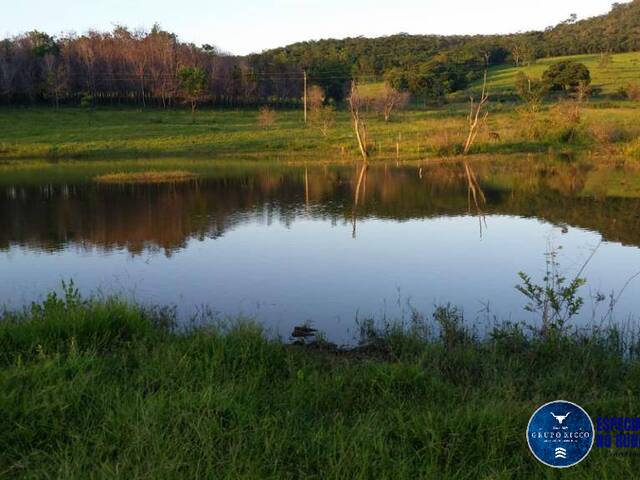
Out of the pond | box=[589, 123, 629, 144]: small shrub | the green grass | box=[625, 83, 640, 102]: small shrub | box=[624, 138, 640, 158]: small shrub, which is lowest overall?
the pond

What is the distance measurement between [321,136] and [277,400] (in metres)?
38.0

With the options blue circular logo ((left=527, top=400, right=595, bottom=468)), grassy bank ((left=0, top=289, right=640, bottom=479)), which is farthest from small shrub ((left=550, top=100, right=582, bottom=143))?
blue circular logo ((left=527, top=400, right=595, bottom=468))

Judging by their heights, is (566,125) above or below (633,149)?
above

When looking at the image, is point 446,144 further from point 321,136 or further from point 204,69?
point 204,69

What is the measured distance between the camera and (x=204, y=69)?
70.6 metres

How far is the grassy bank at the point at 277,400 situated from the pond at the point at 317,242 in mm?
1815

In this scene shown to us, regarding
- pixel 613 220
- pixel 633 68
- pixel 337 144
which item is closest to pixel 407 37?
pixel 633 68

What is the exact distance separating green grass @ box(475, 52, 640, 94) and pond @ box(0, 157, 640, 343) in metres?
39.0

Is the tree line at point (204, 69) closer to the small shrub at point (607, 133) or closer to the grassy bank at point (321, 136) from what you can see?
the grassy bank at point (321, 136)

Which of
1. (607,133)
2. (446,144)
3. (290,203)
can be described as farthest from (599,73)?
(290,203)

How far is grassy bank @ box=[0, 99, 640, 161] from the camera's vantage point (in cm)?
3600

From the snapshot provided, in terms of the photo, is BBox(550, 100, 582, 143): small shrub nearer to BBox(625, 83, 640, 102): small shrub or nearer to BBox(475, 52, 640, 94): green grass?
BBox(625, 83, 640, 102): small shrub

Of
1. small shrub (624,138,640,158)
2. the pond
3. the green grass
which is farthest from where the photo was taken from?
the green grass

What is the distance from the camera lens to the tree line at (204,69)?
6238 cm
